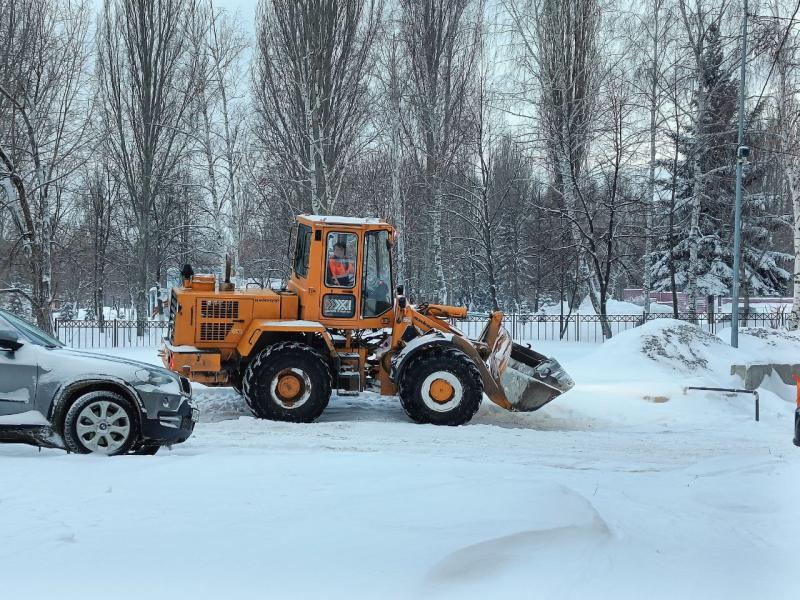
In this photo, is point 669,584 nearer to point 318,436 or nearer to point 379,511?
point 379,511

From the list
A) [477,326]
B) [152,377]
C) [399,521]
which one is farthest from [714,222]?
[399,521]

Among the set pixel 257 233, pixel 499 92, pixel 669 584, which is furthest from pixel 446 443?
pixel 257 233

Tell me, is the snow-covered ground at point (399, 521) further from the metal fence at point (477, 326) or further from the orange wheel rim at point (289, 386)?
the metal fence at point (477, 326)

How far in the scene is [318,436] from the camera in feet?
32.4

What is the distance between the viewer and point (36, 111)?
20953 mm

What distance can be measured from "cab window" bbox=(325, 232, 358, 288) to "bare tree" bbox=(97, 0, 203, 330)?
16505mm

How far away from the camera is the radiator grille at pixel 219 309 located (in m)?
11.4

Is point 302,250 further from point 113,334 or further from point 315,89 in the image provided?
point 113,334

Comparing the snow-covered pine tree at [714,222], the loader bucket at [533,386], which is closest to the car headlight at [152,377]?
the loader bucket at [533,386]

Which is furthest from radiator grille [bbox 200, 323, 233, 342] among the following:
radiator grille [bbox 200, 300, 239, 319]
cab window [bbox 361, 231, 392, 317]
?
cab window [bbox 361, 231, 392, 317]

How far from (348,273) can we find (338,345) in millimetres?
1140

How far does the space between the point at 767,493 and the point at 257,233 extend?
107ft

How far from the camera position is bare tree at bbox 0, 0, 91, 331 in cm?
1628

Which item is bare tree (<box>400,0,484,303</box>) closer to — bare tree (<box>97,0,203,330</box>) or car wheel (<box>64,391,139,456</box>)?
bare tree (<box>97,0,203,330</box>)
